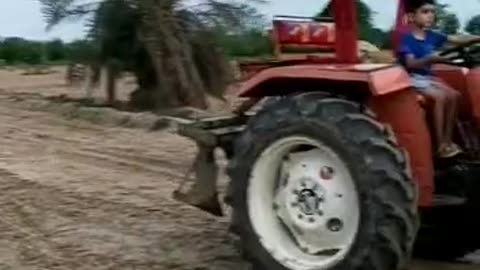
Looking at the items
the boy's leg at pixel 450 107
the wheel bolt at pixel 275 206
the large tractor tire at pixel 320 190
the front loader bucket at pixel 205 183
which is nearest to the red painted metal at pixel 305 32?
the large tractor tire at pixel 320 190

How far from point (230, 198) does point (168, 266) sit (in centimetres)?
81

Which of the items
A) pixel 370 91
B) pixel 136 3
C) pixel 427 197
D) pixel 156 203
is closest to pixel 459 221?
pixel 427 197

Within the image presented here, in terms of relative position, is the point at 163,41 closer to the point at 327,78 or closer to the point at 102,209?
the point at 102,209

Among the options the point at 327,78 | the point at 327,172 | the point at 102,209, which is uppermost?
the point at 327,78

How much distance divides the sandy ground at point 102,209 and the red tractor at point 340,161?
82 cm

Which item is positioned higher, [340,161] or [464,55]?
[464,55]

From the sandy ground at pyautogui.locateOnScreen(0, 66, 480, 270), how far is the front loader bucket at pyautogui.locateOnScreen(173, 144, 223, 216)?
33 centimetres

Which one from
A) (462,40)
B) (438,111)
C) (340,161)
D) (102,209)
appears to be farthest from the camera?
(102,209)

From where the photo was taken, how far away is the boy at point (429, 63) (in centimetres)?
638

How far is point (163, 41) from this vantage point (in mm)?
15281

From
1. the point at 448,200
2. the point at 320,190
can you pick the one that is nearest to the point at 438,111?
the point at 448,200

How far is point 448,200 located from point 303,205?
75 cm

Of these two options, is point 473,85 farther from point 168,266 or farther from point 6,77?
point 6,77

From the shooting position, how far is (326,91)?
6.36 m
